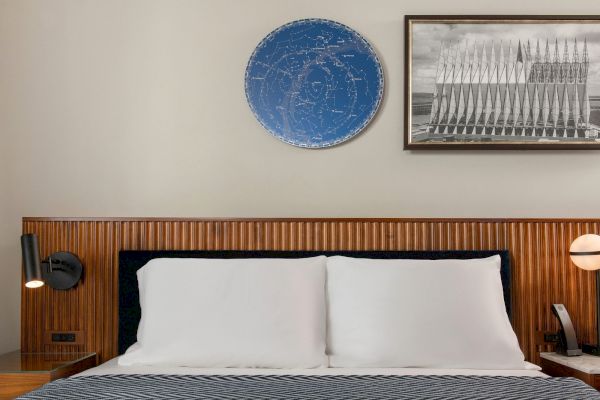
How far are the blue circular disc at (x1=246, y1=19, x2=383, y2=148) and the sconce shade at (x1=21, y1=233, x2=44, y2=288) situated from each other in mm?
1163

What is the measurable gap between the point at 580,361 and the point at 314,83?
Answer: 170cm

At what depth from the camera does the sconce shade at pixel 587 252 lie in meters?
2.86

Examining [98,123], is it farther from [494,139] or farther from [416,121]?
[494,139]

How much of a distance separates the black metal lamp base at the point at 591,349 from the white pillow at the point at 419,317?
0.45 meters

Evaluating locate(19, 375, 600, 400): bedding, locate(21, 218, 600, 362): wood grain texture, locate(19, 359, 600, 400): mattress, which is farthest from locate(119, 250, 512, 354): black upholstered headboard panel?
locate(19, 375, 600, 400): bedding

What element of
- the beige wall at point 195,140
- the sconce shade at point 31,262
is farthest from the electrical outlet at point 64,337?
the sconce shade at point 31,262

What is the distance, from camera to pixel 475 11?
10.3 ft

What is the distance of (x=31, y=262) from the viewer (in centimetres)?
279

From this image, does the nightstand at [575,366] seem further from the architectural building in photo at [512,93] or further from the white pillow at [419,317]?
the architectural building in photo at [512,93]

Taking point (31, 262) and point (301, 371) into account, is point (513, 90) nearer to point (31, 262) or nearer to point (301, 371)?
point (301, 371)

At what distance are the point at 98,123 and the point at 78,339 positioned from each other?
1034 millimetres

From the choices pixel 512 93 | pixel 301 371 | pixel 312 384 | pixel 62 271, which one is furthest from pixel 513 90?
pixel 62 271

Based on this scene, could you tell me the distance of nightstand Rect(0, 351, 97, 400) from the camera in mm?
2514

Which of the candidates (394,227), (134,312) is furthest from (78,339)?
(394,227)
